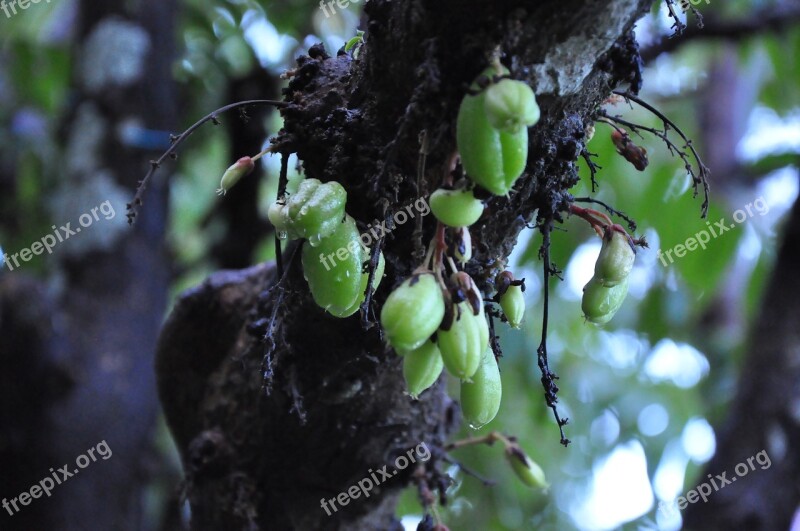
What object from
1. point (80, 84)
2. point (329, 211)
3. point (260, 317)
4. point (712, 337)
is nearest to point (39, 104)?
point (80, 84)

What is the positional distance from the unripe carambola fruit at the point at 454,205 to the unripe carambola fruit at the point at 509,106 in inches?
3.7

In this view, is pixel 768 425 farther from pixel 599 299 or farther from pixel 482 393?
pixel 482 393

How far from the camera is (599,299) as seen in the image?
1.09 meters

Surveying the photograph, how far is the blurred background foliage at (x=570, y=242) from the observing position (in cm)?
254

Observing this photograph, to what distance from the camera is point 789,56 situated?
2949 millimetres

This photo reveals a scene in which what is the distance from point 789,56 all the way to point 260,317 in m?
2.51

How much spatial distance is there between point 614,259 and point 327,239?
1.26 feet

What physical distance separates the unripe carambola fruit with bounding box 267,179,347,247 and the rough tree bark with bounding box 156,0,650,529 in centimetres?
5

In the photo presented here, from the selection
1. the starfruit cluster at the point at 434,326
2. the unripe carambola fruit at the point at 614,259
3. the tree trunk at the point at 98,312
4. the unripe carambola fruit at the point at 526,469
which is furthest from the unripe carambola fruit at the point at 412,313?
the tree trunk at the point at 98,312

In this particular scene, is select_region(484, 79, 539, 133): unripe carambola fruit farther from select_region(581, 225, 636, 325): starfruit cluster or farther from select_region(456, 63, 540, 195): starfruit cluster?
select_region(581, 225, 636, 325): starfruit cluster

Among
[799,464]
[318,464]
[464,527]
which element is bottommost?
[799,464]

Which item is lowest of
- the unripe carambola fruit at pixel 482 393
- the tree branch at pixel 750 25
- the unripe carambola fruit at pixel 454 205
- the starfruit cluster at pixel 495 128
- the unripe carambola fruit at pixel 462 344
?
the unripe carambola fruit at pixel 482 393

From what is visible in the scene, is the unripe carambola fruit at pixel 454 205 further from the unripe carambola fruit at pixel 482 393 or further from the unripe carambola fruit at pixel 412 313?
the unripe carambola fruit at pixel 482 393

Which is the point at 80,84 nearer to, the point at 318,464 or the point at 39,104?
the point at 39,104
